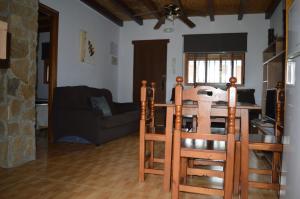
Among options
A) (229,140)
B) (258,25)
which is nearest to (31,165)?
(229,140)

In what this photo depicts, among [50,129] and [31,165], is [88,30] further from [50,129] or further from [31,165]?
[31,165]

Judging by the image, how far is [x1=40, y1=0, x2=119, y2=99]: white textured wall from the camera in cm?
454

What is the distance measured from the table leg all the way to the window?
4.47 metres

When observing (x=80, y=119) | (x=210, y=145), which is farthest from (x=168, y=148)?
(x=80, y=119)

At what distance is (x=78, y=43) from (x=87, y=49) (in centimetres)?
33

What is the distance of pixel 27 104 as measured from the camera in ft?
9.61

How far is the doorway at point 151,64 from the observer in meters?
6.71

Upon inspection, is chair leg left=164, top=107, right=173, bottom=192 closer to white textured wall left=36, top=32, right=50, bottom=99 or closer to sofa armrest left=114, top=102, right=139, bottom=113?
sofa armrest left=114, top=102, right=139, bottom=113

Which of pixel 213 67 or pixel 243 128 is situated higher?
pixel 213 67

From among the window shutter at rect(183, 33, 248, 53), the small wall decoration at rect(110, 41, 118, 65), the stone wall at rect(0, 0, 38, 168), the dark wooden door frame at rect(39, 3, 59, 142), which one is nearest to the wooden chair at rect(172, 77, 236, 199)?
the stone wall at rect(0, 0, 38, 168)

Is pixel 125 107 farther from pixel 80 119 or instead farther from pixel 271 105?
pixel 271 105

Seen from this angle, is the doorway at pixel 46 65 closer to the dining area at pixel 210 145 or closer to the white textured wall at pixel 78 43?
the white textured wall at pixel 78 43

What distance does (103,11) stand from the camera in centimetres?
587

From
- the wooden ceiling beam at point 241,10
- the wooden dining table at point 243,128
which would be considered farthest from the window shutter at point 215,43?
the wooden dining table at point 243,128
